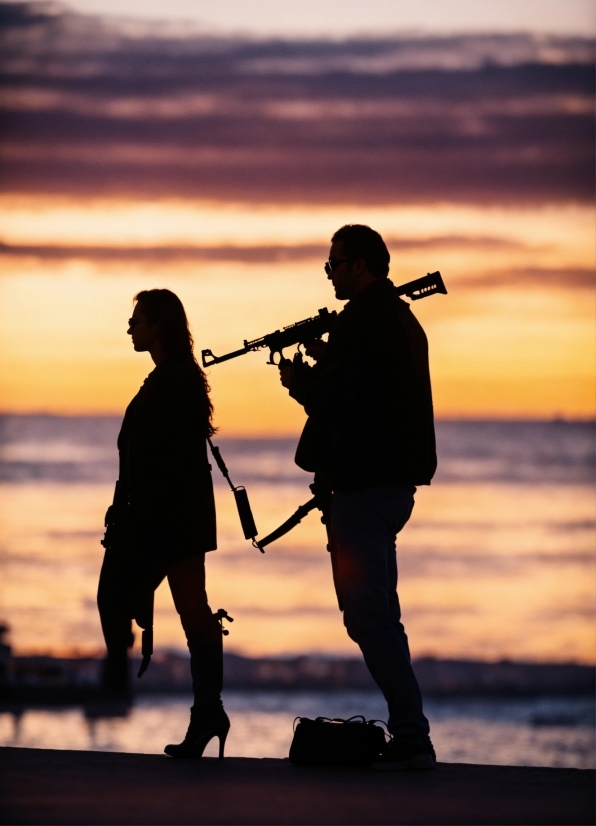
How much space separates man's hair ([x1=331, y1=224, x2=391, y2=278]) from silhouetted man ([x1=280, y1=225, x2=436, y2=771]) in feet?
0.08

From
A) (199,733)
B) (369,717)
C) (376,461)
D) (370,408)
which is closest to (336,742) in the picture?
(199,733)

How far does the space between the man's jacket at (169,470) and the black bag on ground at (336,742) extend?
851 mm

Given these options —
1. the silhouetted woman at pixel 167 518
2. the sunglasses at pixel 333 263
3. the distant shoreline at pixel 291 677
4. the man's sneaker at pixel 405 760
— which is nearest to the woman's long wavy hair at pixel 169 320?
the silhouetted woman at pixel 167 518

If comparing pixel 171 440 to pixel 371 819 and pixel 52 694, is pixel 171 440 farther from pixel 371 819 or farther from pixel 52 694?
pixel 52 694

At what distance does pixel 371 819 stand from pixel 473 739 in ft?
220

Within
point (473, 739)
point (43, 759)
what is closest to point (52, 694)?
point (473, 739)

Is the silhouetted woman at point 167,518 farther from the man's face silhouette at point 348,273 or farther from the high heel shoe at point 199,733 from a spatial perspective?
the man's face silhouette at point 348,273

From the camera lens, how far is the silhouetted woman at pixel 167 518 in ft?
22.4


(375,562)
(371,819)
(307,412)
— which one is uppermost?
(307,412)

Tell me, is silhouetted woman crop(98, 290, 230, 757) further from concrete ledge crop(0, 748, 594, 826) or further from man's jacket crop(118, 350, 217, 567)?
concrete ledge crop(0, 748, 594, 826)

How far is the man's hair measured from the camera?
21.2ft

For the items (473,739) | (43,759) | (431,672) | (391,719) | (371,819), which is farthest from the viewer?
(431,672)

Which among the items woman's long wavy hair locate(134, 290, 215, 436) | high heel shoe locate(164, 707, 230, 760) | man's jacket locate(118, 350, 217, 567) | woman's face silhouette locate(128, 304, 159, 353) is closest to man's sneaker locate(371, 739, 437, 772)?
high heel shoe locate(164, 707, 230, 760)

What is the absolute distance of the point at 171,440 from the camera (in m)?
6.91
